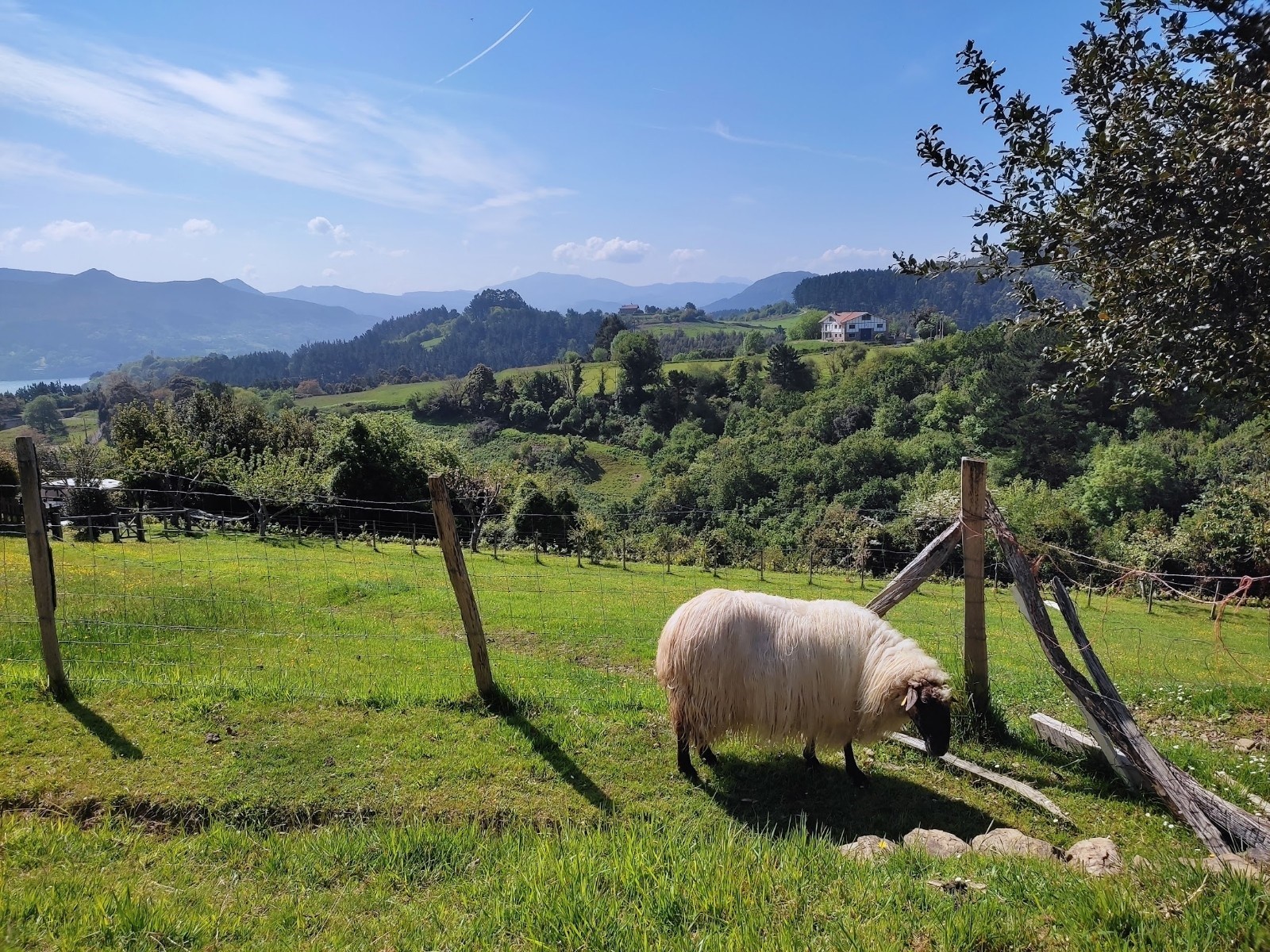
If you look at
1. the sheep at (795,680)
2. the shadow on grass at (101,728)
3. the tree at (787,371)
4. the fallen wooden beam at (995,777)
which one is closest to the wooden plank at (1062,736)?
the fallen wooden beam at (995,777)

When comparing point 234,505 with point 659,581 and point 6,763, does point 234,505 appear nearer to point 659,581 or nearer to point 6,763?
point 659,581

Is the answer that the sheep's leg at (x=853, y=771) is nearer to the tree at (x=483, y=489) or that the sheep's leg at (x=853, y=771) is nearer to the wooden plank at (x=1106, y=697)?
the wooden plank at (x=1106, y=697)

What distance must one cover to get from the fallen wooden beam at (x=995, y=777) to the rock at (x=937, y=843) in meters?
1.22

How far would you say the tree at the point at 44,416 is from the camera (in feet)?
404

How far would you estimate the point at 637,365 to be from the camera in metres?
115

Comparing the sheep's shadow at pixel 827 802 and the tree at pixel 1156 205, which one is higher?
the tree at pixel 1156 205

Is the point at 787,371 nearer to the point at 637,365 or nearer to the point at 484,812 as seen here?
the point at 637,365

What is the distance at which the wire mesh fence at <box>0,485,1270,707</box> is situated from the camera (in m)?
7.69

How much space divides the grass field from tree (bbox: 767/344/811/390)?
102 meters

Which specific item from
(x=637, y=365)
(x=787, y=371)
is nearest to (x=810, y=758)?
(x=787, y=371)

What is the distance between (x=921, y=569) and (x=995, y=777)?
188 centimetres

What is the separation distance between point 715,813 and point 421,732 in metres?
2.82

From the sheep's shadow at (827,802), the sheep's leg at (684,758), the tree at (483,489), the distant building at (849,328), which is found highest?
the distant building at (849,328)

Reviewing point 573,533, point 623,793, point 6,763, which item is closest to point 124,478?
point 573,533
